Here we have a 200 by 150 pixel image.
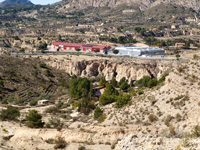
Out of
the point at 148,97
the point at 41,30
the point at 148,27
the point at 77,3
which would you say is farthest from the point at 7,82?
the point at 77,3

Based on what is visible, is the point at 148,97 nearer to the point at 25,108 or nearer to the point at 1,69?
the point at 25,108

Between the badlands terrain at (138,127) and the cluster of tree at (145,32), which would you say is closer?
the badlands terrain at (138,127)

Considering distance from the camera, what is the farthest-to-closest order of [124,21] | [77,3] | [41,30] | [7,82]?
[77,3] < [124,21] < [41,30] < [7,82]

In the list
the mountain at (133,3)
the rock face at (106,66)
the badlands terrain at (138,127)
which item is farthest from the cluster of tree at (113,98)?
the mountain at (133,3)

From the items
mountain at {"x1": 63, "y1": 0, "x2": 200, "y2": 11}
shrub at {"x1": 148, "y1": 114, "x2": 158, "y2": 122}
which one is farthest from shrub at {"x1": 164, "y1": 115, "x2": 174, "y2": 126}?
mountain at {"x1": 63, "y1": 0, "x2": 200, "y2": 11}

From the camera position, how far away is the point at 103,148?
16.0m

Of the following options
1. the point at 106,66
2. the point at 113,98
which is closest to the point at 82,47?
the point at 106,66

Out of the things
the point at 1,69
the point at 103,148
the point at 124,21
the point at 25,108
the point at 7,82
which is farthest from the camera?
the point at 124,21

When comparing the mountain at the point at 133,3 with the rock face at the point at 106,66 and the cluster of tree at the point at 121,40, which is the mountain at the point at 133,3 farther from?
the rock face at the point at 106,66

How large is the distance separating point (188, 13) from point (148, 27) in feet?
112

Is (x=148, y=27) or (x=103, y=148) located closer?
(x=103, y=148)

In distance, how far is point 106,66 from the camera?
61.1m

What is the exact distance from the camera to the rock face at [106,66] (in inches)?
2174

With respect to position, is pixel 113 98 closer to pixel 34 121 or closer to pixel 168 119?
pixel 34 121
